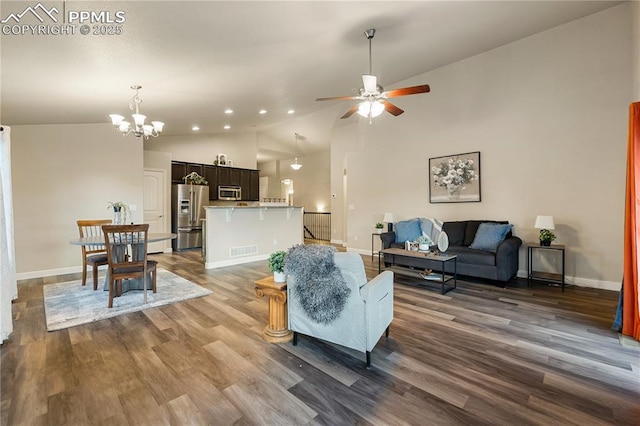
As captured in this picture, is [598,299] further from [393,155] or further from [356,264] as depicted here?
[393,155]

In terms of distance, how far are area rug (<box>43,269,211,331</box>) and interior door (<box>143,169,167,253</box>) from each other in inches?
117

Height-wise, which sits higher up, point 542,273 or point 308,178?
point 308,178

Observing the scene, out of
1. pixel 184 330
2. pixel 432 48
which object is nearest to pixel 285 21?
pixel 432 48

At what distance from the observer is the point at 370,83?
10.8 feet

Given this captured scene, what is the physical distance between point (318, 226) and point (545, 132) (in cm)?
776

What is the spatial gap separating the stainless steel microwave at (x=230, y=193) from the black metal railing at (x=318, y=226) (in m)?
3.10

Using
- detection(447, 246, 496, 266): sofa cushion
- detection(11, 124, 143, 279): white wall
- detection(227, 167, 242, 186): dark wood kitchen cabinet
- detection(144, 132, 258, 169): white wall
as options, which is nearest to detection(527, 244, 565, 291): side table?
detection(447, 246, 496, 266): sofa cushion

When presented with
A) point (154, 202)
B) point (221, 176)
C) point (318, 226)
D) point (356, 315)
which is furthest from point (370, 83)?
point (318, 226)

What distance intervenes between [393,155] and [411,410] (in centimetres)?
546

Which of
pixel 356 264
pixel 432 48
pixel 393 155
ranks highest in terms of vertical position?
pixel 432 48

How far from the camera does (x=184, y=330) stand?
2818 mm

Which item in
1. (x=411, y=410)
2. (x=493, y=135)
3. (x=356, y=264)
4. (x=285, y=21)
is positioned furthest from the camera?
(x=493, y=135)

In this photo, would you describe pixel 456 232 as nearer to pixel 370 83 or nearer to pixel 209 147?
pixel 370 83

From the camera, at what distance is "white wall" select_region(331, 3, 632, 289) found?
3.90 m
